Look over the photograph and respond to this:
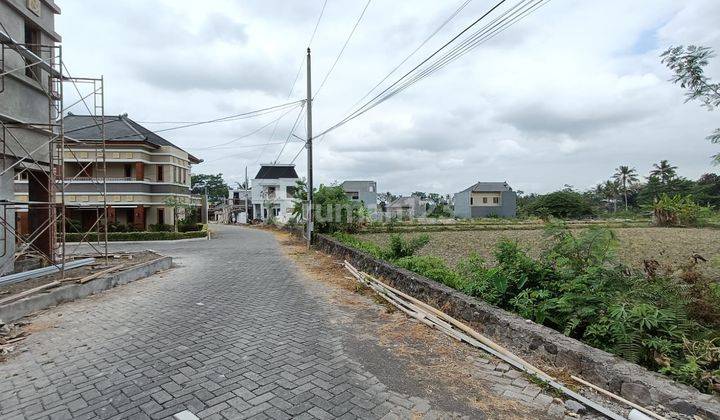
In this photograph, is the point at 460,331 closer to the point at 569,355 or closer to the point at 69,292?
the point at 569,355

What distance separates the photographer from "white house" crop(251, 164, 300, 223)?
49.2 m

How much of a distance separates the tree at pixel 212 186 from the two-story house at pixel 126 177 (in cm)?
5430

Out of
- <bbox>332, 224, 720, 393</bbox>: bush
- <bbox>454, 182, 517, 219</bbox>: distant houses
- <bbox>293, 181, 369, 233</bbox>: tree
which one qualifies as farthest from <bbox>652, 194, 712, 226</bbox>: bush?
<bbox>332, 224, 720, 393</bbox>: bush

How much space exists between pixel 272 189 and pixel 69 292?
45.4m

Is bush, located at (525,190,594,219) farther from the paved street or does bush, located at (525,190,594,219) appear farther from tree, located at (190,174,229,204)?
tree, located at (190,174,229,204)

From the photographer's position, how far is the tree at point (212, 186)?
80250 millimetres

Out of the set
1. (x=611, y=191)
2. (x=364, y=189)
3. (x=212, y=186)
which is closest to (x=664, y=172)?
(x=611, y=191)

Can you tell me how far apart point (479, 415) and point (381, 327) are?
2.51 metres

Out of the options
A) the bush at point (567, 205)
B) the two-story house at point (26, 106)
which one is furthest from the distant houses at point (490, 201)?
the two-story house at point (26, 106)

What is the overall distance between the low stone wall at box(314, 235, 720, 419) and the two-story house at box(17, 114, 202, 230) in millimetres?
23169

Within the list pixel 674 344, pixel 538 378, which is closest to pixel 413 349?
pixel 538 378

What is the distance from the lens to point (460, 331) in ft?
15.9

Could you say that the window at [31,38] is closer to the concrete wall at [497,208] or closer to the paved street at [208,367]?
the paved street at [208,367]

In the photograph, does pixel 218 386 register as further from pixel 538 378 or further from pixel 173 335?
pixel 538 378
